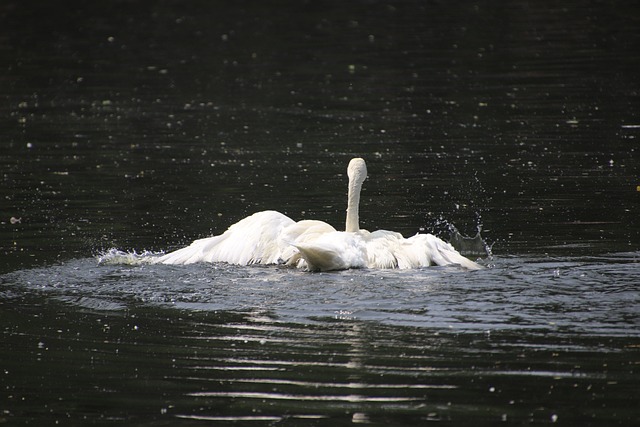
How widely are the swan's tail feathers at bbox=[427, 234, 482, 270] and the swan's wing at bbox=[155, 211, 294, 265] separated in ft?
5.06

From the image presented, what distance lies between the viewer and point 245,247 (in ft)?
40.5

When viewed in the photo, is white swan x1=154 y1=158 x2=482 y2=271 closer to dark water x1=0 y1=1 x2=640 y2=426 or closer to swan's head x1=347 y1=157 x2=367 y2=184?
swan's head x1=347 y1=157 x2=367 y2=184

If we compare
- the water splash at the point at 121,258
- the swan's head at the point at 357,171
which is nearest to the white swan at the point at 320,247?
the swan's head at the point at 357,171

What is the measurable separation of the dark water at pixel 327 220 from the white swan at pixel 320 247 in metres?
0.23

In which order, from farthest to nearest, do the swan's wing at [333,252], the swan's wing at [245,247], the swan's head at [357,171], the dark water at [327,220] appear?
1. the swan's head at [357,171]
2. the swan's wing at [245,247]
3. the swan's wing at [333,252]
4. the dark water at [327,220]

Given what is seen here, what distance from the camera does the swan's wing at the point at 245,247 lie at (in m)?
12.3

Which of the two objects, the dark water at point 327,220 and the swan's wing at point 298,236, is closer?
the dark water at point 327,220

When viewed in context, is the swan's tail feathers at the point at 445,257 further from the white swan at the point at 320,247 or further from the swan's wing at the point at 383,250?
the swan's wing at the point at 383,250

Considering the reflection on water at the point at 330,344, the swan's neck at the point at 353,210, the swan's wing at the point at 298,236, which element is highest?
the swan's neck at the point at 353,210

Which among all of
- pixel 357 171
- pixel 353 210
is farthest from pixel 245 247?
pixel 357 171

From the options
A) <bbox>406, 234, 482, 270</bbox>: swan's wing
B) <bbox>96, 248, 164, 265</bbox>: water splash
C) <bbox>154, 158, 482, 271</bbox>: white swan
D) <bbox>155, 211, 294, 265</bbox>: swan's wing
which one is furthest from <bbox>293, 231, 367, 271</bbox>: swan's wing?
<bbox>96, 248, 164, 265</bbox>: water splash

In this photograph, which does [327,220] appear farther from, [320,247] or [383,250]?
[320,247]

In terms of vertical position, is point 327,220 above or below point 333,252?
above

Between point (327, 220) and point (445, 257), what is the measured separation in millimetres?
2966
